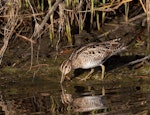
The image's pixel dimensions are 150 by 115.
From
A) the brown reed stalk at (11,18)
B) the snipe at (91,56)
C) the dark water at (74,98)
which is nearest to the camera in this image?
the dark water at (74,98)

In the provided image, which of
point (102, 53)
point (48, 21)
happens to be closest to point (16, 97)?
point (102, 53)

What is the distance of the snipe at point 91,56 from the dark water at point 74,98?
32cm

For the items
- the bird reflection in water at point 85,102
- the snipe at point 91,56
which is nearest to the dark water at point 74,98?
the bird reflection in water at point 85,102

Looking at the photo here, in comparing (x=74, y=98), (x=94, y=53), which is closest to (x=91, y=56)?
(x=94, y=53)

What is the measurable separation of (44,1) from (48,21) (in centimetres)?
38

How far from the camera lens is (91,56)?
10078 mm

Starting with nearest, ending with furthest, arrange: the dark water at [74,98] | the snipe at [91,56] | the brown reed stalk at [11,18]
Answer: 1. the dark water at [74,98]
2. the snipe at [91,56]
3. the brown reed stalk at [11,18]

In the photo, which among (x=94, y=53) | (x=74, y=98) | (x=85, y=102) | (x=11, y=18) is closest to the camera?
(x=85, y=102)

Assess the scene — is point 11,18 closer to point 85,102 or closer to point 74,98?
point 74,98

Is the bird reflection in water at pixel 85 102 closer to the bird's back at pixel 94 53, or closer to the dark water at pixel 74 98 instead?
the dark water at pixel 74 98

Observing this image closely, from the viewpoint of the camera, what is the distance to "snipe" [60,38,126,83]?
1005cm

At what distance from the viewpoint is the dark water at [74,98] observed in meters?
8.35

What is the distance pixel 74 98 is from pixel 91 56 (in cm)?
Result: 126

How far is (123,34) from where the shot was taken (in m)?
11.5
